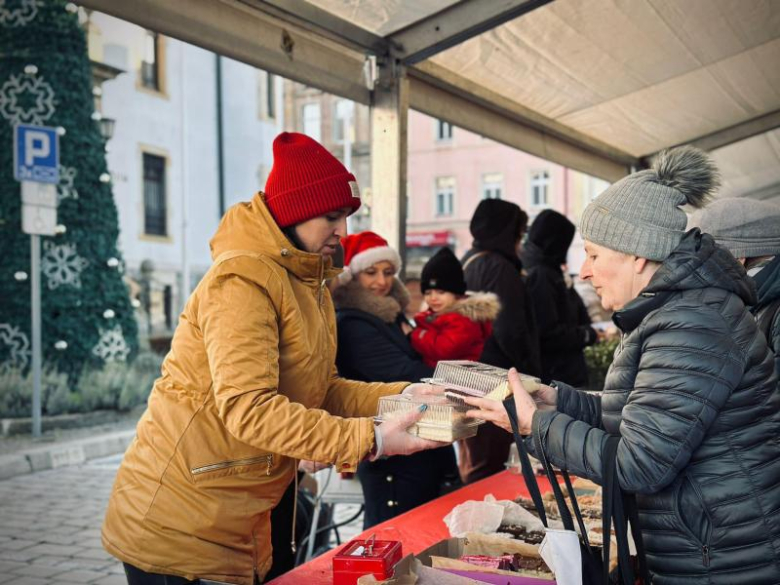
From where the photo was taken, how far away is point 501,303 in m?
4.54

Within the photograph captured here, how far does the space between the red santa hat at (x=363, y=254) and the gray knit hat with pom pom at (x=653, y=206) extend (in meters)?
1.74

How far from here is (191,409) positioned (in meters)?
2.16

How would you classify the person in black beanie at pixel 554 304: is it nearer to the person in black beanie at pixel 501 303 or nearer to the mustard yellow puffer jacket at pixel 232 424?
the person in black beanie at pixel 501 303

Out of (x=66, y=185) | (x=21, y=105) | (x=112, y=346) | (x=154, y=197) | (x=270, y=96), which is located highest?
(x=270, y=96)

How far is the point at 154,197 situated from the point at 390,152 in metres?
16.1

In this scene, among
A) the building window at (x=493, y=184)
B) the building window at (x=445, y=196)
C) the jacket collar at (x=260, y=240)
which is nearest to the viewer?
the jacket collar at (x=260, y=240)

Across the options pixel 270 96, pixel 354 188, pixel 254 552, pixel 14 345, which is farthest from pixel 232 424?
pixel 270 96

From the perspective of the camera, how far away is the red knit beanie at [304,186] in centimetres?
227

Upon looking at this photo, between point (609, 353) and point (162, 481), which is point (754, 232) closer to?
point (162, 481)

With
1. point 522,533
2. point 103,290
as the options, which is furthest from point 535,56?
point 103,290

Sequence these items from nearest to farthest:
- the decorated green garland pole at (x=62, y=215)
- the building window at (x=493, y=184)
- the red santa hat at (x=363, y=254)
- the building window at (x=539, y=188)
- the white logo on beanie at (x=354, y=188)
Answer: the white logo on beanie at (x=354, y=188) < the red santa hat at (x=363, y=254) < the decorated green garland pole at (x=62, y=215) < the building window at (x=539, y=188) < the building window at (x=493, y=184)

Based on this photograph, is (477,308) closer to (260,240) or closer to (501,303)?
(501,303)

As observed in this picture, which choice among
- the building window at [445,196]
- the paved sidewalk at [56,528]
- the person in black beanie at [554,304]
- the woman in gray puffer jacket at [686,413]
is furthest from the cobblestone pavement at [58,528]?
the building window at [445,196]

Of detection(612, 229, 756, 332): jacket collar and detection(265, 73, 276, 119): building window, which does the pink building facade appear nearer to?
detection(265, 73, 276, 119): building window
